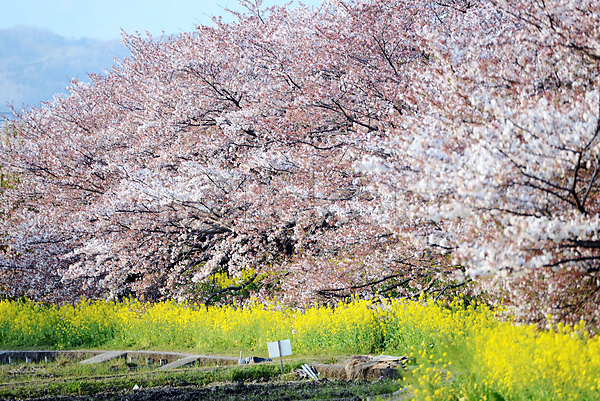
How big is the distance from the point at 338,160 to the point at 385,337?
3157 millimetres

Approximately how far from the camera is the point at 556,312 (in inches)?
212

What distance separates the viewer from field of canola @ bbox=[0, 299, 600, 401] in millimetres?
4613

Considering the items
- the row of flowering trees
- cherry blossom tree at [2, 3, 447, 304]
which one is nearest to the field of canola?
the row of flowering trees

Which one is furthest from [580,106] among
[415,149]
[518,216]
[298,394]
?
[298,394]

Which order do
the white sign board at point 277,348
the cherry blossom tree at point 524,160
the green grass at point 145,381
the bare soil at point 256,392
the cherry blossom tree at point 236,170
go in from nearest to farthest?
1. the cherry blossom tree at point 524,160
2. the bare soil at point 256,392
3. the green grass at point 145,381
4. the white sign board at point 277,348
5. the cherry blossom tree at point 236,170

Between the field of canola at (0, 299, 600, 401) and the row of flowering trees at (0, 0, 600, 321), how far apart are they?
53 centimetres

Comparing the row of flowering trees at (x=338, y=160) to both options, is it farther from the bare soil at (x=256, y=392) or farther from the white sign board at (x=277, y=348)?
the white sign board at (x=277, y=348)

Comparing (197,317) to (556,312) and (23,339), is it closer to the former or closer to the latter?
(23,339)

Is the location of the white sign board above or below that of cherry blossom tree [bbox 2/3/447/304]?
below

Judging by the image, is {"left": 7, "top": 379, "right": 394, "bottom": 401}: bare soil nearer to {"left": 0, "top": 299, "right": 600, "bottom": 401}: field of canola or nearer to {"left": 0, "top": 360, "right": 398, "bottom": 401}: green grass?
{"left": 0, "top": 360, "right": 398, "bottom": 401}: green grass

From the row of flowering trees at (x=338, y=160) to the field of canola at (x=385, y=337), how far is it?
1.73ft

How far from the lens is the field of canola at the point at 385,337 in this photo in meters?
4.61

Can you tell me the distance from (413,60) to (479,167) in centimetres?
613

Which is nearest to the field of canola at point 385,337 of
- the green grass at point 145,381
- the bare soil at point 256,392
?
the bare soil at point 256,392
